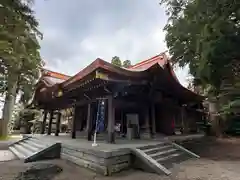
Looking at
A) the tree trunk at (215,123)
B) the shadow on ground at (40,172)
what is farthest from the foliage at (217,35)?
the shadow on ground at (40,172)

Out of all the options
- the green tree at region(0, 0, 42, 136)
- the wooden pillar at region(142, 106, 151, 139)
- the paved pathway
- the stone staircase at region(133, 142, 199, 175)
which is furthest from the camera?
the wooden pillar at region(142, 106, 151, 139)

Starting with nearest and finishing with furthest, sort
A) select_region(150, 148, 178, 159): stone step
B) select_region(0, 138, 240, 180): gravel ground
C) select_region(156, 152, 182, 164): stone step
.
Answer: select_region(0, 138, 240, 180): gravel ground
select_region(156, 152, 182, 164): stone step
select_region(150, 148, 178, 159): stone step

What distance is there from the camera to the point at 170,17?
900cm

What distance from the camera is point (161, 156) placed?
5234mm

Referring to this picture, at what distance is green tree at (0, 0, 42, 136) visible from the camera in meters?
5.15

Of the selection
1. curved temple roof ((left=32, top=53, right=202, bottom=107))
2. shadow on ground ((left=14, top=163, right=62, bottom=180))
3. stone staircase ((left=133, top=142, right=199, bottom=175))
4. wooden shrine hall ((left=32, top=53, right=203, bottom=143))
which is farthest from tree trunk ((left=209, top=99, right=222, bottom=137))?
shadow on ground ((left=14, top=163, right=62, bottom=180))

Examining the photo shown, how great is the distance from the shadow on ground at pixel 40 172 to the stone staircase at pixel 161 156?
7.23ft

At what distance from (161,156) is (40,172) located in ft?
11.2

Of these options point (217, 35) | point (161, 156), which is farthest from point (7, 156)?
point (217, 35)

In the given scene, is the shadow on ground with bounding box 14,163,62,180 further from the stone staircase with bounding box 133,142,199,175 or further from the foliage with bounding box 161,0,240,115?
the foliage with bounding box 161,0,240,115

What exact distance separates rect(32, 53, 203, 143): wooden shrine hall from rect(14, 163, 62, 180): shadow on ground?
6.35ft

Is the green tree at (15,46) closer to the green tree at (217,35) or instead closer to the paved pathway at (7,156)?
the paved pathway at (7,156)

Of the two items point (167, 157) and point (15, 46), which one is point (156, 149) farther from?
point (15, 46)

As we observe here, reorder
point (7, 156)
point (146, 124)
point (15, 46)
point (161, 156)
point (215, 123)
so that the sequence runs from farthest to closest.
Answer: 1. point (215, 123)
2. point (146, 124)
3. point (7, 156)
4. point (15, 46)
5. point (161, 156)
